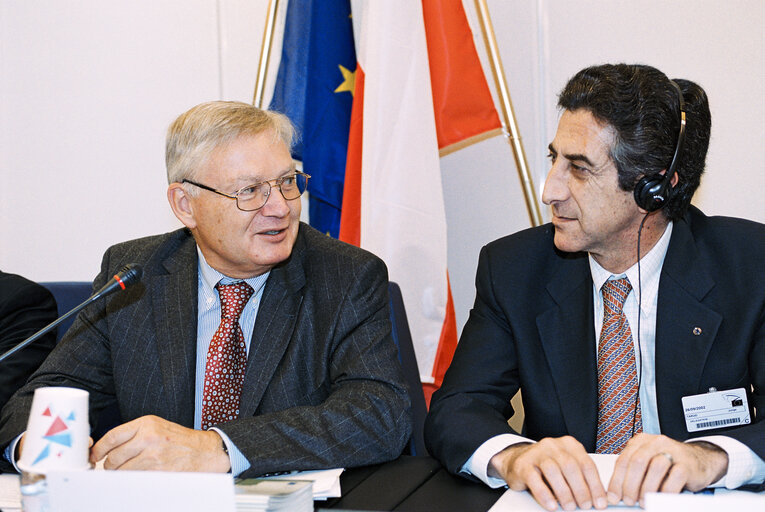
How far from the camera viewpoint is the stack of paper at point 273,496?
1.25 metres

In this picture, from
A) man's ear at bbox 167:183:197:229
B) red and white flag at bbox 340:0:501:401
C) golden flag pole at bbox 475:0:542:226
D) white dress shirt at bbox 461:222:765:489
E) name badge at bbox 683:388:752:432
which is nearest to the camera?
white dress shirt at bbox 461:222:765:489

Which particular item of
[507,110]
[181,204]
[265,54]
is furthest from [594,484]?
[265,54]

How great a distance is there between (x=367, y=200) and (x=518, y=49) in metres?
0.94

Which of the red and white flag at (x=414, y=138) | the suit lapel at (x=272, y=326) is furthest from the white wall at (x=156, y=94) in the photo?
the suit lapel at (x=272, y=326)

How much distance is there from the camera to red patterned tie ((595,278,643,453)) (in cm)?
194

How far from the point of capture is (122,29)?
3.71 metres

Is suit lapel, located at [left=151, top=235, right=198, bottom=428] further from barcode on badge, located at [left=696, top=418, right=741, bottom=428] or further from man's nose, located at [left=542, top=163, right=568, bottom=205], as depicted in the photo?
barcode on badge, located at [left=696, top=418, right=741, bottom=428]

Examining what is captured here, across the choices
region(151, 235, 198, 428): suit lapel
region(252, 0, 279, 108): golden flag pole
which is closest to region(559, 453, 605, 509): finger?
region(151, 235, 198, 428): suit lapel

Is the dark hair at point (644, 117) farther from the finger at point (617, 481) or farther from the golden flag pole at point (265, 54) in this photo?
the golden flag pole at point (265, 54)

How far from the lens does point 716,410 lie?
6.06ft

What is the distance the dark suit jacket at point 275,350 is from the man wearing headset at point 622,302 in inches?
→ 7.6

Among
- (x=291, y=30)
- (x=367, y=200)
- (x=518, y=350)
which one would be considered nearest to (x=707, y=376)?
(x=518, y=350)

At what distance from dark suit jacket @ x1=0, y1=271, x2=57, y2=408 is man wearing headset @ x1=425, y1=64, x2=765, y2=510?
1.14m

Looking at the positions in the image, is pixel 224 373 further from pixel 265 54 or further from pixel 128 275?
pixel 265 54
